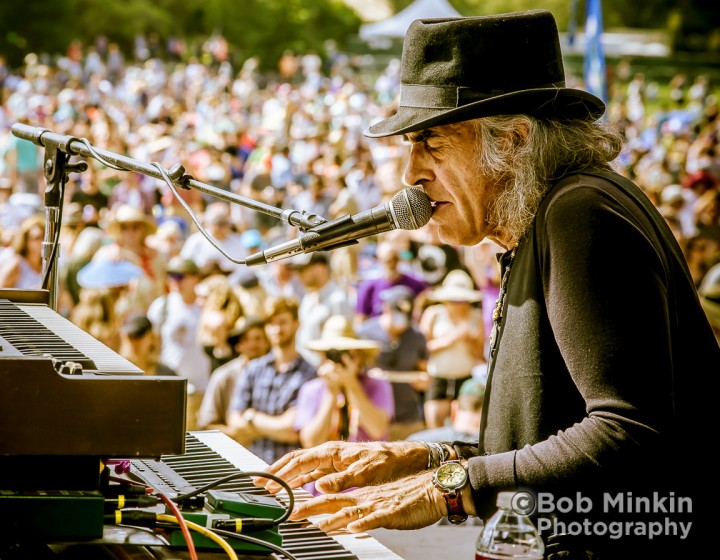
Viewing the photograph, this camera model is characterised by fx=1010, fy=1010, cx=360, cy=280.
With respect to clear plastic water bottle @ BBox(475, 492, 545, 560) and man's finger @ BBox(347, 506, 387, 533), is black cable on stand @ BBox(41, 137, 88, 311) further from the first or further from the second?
clear plastic water bottle @ BBox(475, 492, 545, 560)

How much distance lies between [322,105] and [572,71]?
1783 cm

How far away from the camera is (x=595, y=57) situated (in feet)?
47.5

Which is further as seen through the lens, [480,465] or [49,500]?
[480,465]

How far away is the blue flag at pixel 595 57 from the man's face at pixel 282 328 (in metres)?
8.60

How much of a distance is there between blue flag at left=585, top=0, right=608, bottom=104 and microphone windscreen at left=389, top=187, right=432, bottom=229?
1189 centimetres

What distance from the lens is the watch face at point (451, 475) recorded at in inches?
79.0

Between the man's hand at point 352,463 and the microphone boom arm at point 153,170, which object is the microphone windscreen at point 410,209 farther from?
the man's hand at point 352,463

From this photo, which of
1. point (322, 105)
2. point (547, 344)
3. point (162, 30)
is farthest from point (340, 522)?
point (162, 30)

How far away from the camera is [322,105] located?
24703 mm

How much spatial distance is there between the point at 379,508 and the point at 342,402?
13.2ft

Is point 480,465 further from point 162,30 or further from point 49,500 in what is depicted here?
point 162,30

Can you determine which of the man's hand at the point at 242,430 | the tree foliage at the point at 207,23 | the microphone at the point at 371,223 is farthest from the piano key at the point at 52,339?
the tree foliage at the point at 207,23

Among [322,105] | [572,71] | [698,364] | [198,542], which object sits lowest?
[198,542]

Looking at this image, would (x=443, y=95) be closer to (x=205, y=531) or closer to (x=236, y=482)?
(x=236, y=482)
